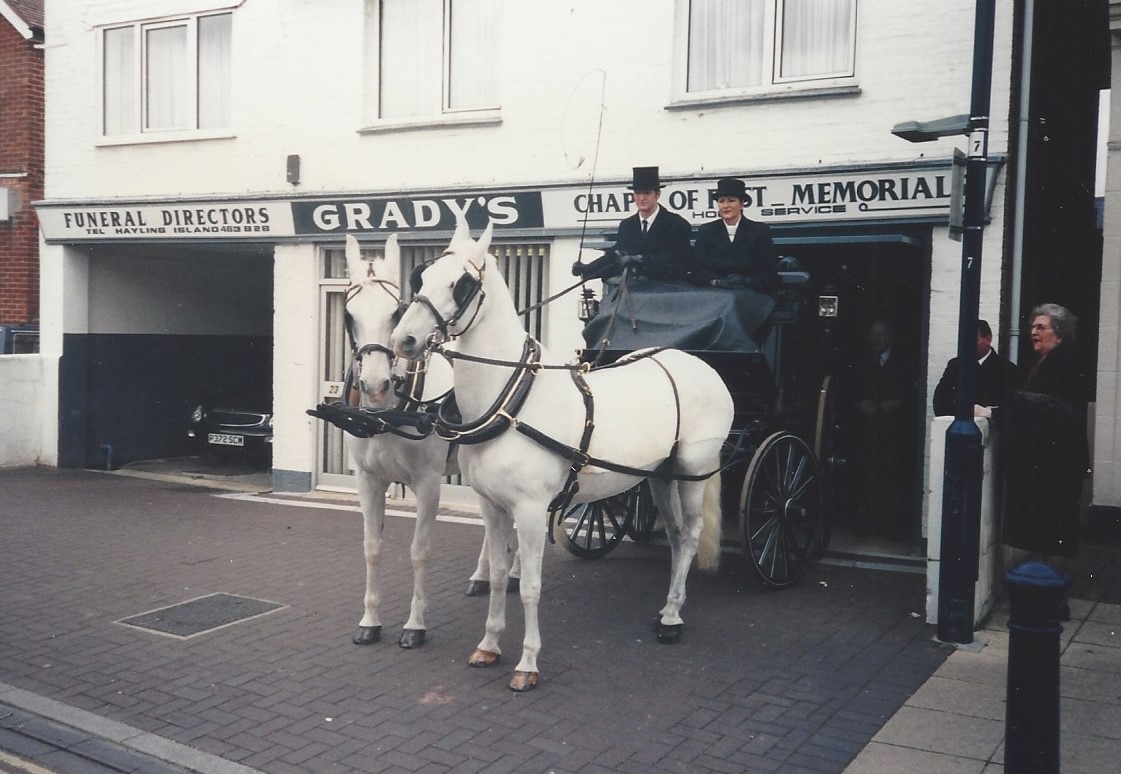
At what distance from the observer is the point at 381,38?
1206cm

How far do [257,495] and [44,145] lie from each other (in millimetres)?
5952

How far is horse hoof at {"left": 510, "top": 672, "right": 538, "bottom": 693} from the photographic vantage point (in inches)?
229

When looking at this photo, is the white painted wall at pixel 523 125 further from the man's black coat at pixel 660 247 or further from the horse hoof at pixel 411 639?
the horse hoof at pixel 411 639

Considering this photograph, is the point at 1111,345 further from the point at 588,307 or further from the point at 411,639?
the point at 411,639

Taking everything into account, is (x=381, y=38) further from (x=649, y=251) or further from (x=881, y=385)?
(x=881, y=385)

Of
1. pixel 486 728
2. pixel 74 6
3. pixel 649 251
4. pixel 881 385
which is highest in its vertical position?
pixel 74 6

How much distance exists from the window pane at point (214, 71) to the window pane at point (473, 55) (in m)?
3.24

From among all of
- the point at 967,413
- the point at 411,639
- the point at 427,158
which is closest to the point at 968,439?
the point at 967,413

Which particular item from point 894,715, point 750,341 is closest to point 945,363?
point 750,341

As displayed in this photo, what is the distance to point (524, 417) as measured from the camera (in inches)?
233

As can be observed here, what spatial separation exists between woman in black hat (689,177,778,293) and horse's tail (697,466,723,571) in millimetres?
1609

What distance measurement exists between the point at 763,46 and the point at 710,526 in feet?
16.6

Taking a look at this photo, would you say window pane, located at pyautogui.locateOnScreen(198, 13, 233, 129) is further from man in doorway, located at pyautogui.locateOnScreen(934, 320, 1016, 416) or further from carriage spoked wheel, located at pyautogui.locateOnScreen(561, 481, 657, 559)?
man in doorway, located at pyautogui.locateOnScreen(934, 320, 1016, 416)

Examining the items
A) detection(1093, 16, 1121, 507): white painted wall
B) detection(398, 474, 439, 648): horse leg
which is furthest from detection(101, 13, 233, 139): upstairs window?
detection(1093, 16, 1121, 507): white painted wall
